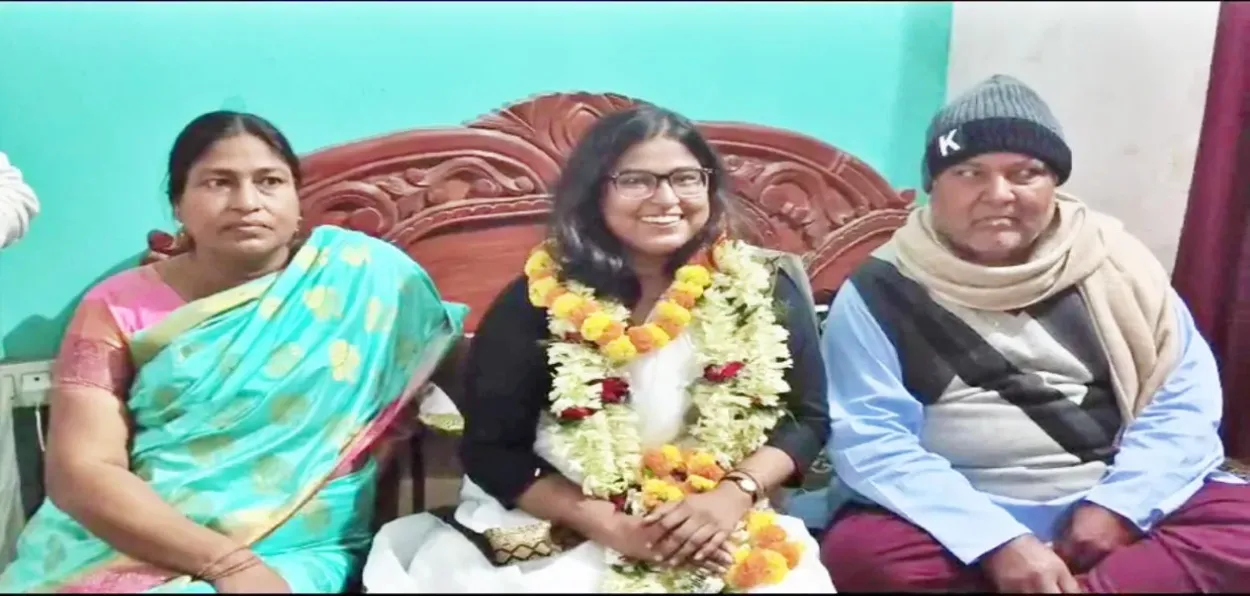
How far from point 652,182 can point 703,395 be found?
0.35 metres

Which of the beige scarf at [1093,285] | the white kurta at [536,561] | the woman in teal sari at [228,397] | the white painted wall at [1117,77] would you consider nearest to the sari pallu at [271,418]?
the woman in teal sari at [228,397]

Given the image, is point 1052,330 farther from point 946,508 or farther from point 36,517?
point 36,517

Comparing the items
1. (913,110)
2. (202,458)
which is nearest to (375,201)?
(202,458)

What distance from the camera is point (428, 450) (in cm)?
218

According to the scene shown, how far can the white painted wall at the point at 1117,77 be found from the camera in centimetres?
247

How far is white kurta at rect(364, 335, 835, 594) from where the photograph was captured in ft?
5.29

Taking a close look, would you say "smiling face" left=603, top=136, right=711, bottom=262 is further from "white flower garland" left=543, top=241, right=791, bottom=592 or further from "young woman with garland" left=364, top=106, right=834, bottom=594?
"white flower garland" left=543, top=241, right=791, bottom=592

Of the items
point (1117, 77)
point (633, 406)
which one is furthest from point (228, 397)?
point (1117, 77)

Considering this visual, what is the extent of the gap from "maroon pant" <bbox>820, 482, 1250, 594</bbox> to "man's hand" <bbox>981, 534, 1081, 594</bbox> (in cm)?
3

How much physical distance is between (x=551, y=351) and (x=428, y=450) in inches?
23.6

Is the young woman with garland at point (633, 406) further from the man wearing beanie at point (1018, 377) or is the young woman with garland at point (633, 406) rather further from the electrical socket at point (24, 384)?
the electrical socket at point (24, 384)

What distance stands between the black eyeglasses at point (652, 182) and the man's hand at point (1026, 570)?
2.44ft

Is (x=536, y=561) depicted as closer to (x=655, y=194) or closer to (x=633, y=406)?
(x=633, y=406)

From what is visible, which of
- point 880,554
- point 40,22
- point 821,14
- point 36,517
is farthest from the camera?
point 821,14
